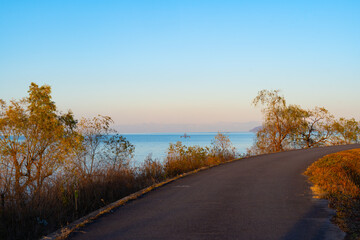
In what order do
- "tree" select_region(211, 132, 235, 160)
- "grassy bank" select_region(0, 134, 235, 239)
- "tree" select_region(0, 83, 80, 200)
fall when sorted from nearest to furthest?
"grassy bank" select_region(0, 134, 235, 239) < "tree" select_region(0, 83, 80, 200) < "tree" select_region(211, 132, 235, 160)

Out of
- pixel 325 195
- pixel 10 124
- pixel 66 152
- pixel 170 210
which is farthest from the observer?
pixel 66 152

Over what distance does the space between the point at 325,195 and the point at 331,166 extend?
471 cm

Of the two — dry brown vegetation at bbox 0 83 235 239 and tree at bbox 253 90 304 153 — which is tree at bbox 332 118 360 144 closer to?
tree at bbox 253 90 304 153

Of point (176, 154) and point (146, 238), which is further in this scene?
point (176, 154)

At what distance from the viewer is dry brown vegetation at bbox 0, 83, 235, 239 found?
26.9ft

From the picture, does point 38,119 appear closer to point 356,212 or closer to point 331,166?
point 356,212

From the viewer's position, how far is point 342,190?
9.59 m

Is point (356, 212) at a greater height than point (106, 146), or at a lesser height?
lesser

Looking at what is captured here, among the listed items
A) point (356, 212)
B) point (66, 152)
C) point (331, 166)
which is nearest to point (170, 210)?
point (356, 212)

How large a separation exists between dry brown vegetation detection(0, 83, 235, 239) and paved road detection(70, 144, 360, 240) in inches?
72.5

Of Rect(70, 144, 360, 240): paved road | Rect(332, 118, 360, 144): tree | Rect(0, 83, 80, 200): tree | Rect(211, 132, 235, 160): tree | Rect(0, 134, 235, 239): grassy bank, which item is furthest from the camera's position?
Rect(332, 118, 360, 144): tree

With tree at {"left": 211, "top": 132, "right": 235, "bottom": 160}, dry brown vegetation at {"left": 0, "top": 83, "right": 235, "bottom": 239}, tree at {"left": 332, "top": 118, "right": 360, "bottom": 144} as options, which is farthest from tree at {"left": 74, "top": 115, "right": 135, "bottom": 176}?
tree at {"left": 332, "top": 118, "right": 360, "bottom": 144}

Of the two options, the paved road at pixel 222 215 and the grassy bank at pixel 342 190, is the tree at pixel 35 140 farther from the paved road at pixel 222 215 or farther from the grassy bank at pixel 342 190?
the grassy bank at pixel 342 190

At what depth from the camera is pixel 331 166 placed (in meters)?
13.5
